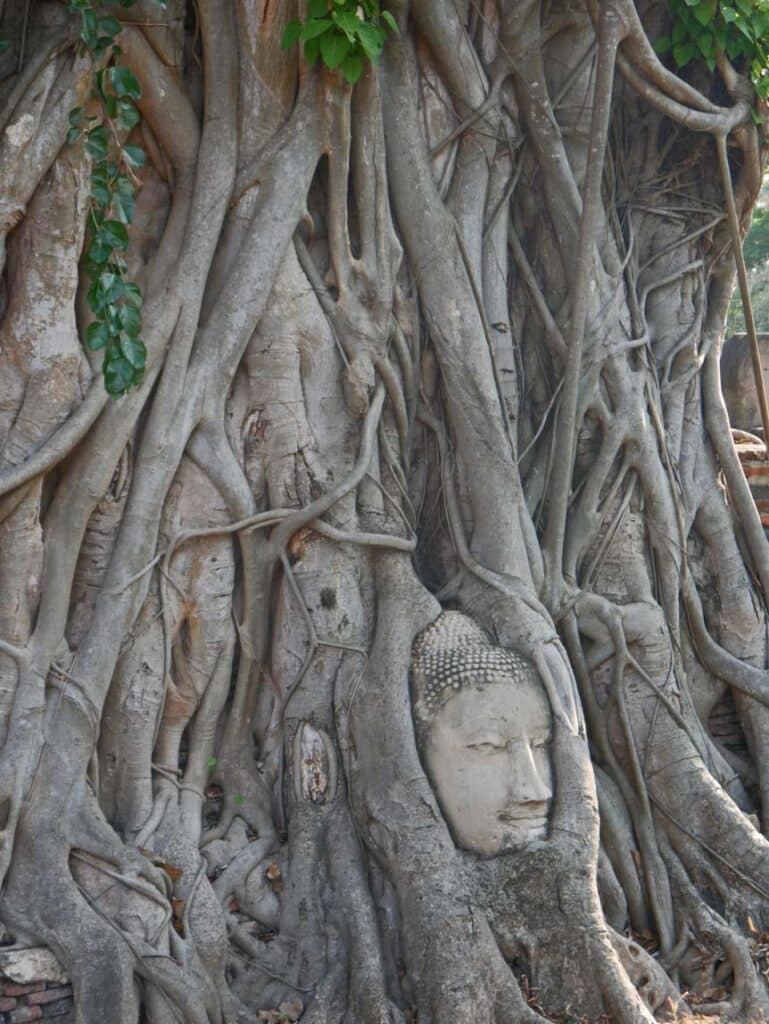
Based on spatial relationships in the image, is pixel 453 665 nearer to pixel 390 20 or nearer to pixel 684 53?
pixel 390 20

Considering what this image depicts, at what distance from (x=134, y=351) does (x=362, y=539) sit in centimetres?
103

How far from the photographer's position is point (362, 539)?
13.7 feet

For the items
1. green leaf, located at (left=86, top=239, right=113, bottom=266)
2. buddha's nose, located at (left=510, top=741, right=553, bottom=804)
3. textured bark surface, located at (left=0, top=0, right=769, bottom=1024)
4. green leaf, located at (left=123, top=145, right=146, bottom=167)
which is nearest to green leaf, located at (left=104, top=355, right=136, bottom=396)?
textured bark surface, located at (left=0, top=0, right=769, bottom=1024)

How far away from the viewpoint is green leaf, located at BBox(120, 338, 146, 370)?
3639mm

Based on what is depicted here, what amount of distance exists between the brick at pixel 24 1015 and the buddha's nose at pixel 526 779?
5.02 ft

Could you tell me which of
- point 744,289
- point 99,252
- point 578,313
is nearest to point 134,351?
point 99,252

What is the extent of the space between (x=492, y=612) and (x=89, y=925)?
1679 mm

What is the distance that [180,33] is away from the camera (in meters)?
4.31

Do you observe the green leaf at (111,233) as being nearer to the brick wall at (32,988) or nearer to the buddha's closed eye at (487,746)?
the buddha's closed eye at (487,746)

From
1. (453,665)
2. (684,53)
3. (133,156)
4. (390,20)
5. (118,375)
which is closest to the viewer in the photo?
(118,375)

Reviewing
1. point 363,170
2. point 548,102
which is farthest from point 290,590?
point 548,102

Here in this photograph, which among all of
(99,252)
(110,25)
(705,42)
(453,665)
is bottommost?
(453,665)

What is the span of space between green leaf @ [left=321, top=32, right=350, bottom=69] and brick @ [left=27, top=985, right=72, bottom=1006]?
10.0 feet

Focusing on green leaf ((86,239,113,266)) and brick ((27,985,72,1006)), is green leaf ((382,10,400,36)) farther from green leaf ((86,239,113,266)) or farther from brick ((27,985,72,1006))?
brick ((27,985,72,1006))
